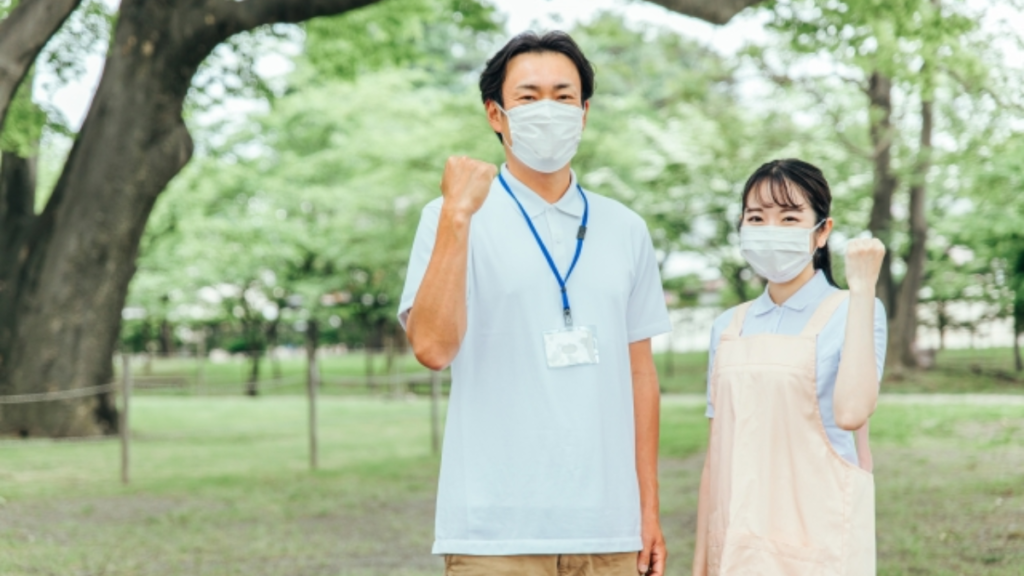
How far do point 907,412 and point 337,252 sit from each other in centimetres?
1394

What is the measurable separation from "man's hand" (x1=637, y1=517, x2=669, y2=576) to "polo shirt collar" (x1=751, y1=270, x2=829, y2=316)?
0.60m

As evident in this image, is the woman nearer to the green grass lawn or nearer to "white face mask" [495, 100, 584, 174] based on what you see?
"white face mask" [495, 100, 584, 174]

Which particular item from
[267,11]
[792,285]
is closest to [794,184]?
[792,285]

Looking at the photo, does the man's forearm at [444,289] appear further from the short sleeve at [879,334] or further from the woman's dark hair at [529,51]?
the short sleeve at [879,334]

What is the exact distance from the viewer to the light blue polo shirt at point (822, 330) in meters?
2.66

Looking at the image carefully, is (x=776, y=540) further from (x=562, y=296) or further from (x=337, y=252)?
(x=337, y=252)

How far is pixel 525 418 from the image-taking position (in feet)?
7.96

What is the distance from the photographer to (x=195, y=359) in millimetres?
36406

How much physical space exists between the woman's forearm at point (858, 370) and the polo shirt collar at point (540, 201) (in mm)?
640

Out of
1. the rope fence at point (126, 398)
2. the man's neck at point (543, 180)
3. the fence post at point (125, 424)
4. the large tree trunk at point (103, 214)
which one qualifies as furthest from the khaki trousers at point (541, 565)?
the fence post at point (125, 424)

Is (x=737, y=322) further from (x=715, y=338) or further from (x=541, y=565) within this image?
(x=541, y=565)

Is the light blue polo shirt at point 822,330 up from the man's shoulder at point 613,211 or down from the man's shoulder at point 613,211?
down

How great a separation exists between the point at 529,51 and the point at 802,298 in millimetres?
889

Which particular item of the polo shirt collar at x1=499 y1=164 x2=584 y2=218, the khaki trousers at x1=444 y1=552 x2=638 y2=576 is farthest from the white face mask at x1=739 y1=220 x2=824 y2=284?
the khaki trousers at x1=444 y1=552 x2=638 y2=576
